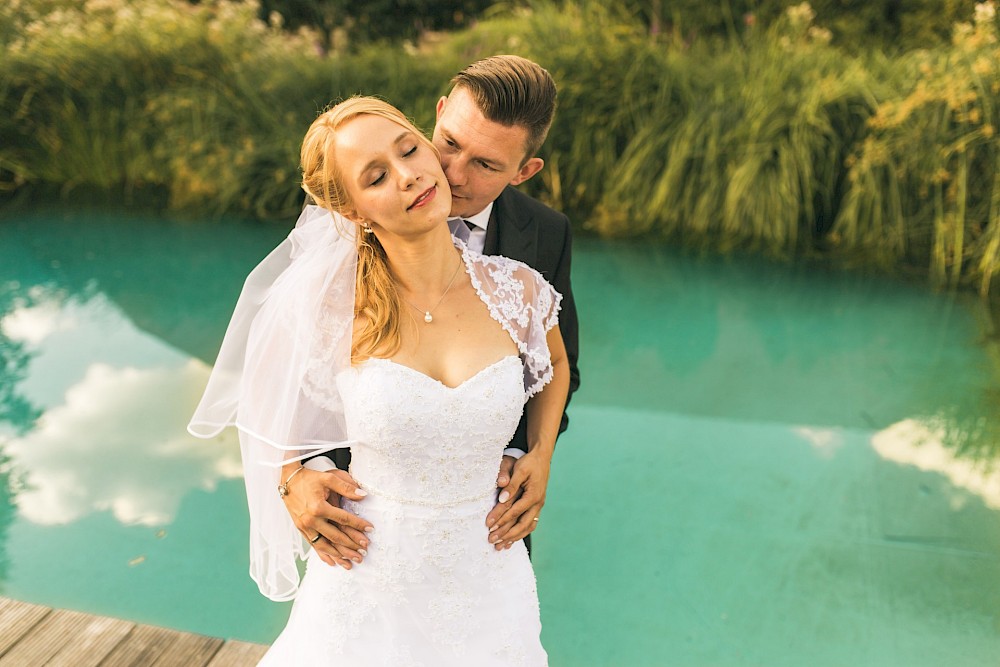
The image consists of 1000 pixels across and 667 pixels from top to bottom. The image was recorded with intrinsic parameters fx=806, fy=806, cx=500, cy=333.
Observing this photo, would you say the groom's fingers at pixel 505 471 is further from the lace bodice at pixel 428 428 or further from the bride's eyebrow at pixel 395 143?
the bride's eyebrow at pixel 395 143

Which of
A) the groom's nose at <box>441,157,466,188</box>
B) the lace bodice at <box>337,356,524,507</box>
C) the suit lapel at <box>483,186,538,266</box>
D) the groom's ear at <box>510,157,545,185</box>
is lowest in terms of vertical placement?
the lace bodice at <box>337,356,524,507</box>

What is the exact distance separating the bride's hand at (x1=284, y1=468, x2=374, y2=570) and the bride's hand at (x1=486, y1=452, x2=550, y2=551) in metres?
0.28

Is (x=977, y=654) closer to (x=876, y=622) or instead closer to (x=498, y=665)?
(x=876, y=622)

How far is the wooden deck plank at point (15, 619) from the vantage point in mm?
2441

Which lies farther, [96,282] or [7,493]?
[96,282]

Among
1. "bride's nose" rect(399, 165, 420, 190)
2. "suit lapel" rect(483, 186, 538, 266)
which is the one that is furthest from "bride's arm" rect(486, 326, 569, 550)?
"bride's nose" rect(399, 165, 420, 190)

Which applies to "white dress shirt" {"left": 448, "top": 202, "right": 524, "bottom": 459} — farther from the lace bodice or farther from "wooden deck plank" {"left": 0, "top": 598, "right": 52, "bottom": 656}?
"wooden deck plank" {"left": 0, "top": 598, "right": 52, "bottom": 656}

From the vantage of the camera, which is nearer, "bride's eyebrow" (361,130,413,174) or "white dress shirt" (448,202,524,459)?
"bride's eyebrow" (361,130,413,174)

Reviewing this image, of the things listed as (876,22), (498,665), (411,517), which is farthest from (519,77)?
(876,22)

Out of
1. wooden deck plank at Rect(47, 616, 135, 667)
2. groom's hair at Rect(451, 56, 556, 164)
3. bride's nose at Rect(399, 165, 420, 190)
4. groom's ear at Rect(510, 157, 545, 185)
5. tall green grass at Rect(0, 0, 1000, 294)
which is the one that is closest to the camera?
bride's nose at Rect(399, 165, 420, 190)

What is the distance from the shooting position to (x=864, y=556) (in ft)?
11.1

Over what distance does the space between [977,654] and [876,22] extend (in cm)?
955

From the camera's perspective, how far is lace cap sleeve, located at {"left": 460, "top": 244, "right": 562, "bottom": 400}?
1.78 meters

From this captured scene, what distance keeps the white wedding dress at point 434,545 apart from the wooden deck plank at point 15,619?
3.71 feet
